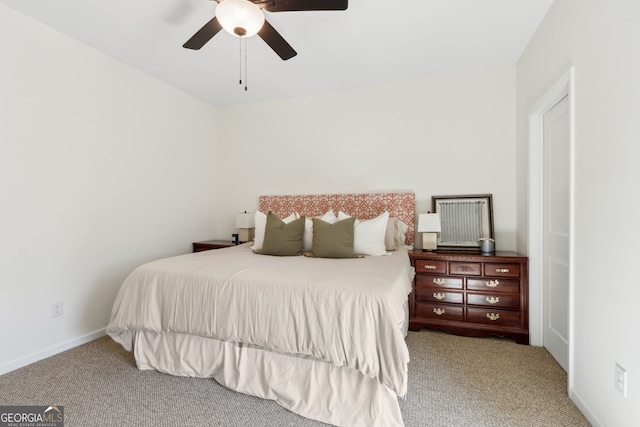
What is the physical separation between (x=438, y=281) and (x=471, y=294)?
0.31 meters

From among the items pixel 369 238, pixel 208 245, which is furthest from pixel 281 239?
pixel 208 245

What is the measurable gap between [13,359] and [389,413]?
2.80 m

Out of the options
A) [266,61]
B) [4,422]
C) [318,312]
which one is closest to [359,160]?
[266,61]

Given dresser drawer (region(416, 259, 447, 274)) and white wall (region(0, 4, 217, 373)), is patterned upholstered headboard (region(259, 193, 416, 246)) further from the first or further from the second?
white wall (region(0, 4, 217, 373))

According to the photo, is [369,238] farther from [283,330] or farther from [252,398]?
[252,398]

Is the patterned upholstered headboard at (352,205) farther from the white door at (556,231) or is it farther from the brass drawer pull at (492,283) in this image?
the white door at (556,231)

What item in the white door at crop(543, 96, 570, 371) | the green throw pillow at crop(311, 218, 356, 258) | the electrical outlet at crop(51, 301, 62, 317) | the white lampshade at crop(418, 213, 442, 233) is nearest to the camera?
the white door at crop(543, 96, 570, 371)

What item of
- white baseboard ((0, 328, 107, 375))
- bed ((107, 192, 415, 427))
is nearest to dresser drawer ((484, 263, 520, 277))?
bed ((107, 192, 415, 427))

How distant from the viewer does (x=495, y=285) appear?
2.65 metres

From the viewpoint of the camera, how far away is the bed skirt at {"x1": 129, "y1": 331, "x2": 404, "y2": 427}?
5.06 ft

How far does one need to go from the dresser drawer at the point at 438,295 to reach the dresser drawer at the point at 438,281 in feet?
0.13

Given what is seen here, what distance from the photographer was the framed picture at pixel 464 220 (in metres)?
3.06

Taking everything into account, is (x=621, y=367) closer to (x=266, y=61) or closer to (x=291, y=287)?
(x=291, y=287)

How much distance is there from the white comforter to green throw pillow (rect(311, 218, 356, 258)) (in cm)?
27
